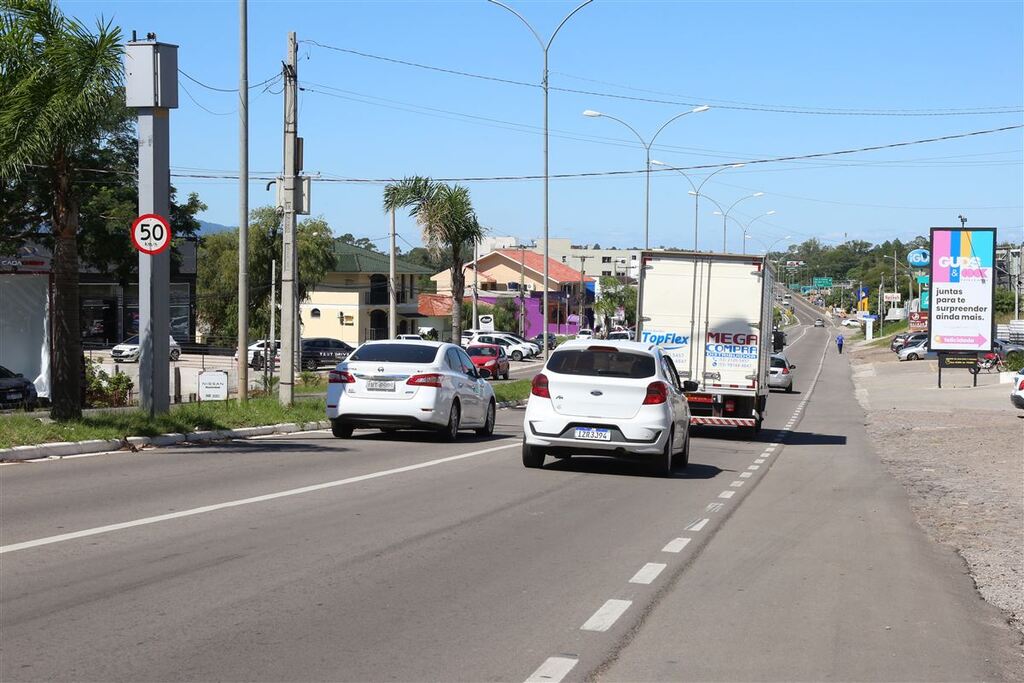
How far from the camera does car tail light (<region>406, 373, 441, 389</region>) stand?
753 inches

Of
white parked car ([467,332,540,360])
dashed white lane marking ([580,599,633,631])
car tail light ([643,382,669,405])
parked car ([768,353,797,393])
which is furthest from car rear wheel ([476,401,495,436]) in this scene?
white parked car ([467,332,540,360])

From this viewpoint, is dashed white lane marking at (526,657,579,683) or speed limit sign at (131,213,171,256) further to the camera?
speed limit sign at (131,213,171,256)

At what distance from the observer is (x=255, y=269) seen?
235 feet

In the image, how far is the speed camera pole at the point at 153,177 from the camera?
18328 millimetres

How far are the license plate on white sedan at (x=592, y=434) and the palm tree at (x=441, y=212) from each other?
21181mm

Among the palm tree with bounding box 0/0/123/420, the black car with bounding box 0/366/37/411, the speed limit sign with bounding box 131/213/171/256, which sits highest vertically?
the palm tree with bounding box 0/0/123/420

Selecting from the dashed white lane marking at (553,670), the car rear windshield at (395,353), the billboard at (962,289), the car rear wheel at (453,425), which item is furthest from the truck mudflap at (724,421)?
the billboard at (962,289)

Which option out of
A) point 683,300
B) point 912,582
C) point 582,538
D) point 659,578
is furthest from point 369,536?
point 683,300

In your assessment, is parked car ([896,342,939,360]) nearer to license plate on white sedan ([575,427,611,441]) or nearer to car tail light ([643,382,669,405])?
car tail light ([643,382,669,405])

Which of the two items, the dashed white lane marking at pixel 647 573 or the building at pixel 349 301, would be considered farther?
the building at pixel 349 301

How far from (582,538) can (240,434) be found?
10.5 metres

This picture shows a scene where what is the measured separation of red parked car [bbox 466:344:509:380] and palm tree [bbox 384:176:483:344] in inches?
686

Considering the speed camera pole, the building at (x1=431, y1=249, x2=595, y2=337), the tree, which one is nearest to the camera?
the speed camera pole

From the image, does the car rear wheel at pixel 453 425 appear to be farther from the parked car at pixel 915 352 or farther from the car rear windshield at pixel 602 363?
the parked car at pixel 915 352
